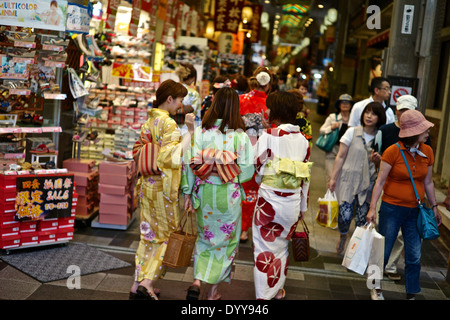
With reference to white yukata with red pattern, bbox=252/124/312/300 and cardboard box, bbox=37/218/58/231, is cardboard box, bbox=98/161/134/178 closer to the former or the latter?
cardboard box, bbox=37/218/58/231

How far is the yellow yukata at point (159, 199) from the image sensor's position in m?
4.40

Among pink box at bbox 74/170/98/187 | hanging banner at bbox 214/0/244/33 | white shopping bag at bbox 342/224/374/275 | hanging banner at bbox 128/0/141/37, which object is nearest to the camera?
white shopping bag at bbox 342/224/374/275

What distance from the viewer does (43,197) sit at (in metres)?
5.44

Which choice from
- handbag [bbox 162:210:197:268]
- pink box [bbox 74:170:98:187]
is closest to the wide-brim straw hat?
handbag [bbox 162:210:197:268]

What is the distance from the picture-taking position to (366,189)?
19.6 feet

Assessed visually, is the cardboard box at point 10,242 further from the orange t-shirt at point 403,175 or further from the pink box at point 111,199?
the orange t-shirt at point 403,175

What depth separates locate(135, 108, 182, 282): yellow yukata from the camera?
440 centimetres

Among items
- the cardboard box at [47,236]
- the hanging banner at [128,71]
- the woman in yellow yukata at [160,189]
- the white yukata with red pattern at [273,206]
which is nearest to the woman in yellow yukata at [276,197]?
the white yukata with red pattern at [273,206]

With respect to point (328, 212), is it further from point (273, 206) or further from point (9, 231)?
point (9, 231)

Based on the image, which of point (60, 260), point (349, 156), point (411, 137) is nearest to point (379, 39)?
point (349, 156)

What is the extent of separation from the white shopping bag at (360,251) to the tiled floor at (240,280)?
0.47m

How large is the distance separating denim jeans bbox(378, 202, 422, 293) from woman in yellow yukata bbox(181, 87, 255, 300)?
53.3 inches

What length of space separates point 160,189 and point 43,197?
5.22 feet

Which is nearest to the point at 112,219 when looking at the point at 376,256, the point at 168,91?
the point at 168,91
